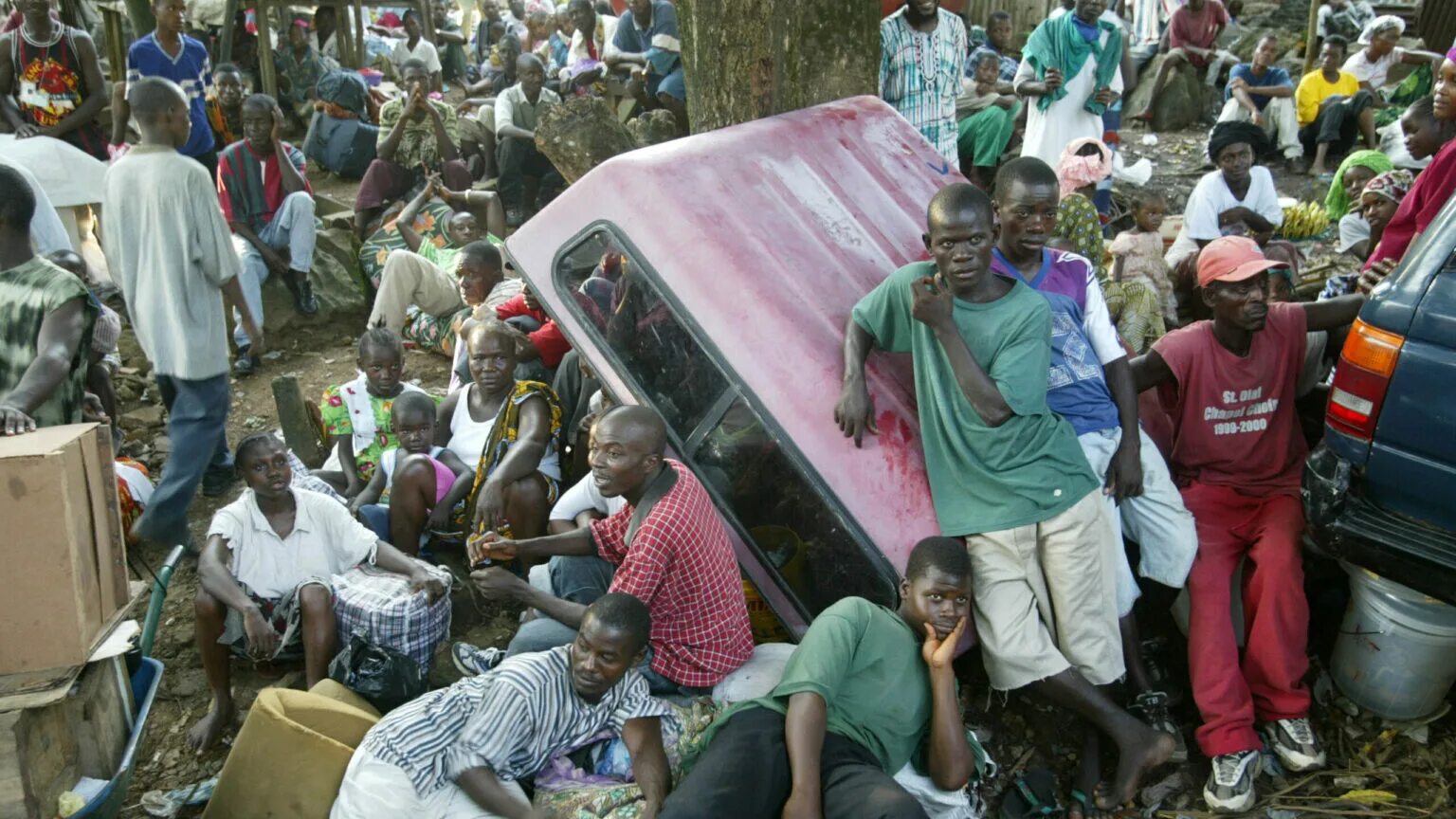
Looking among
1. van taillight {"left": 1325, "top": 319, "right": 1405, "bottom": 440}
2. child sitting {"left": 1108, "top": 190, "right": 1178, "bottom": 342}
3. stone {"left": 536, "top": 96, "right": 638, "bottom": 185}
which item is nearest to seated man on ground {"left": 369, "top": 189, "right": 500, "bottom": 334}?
stone {"left": 536, "top": 96, "right": 638, "bottom": 185}

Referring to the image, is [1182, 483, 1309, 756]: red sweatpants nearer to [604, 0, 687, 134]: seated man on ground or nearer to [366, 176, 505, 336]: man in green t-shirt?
[366, 176, 505, 336]: man in green t-shirt

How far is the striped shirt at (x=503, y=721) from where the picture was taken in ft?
10.1

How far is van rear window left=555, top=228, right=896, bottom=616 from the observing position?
3396 mm

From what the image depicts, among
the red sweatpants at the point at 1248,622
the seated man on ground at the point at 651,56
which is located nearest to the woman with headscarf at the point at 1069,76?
the seated man on ground at the point at 651,56

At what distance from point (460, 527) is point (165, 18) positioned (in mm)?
5373

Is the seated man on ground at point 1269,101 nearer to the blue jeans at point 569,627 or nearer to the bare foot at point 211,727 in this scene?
the blue jeans at point 569,627

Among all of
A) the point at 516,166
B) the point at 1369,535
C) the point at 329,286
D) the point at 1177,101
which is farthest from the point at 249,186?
the point at 1177,101

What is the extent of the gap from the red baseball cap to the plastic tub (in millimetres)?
1070

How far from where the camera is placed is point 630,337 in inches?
145

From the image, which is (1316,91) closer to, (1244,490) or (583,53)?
(583,53)

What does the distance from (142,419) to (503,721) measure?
178 inches

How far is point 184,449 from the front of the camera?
486 cm

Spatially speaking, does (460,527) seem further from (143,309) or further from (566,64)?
(566,64)

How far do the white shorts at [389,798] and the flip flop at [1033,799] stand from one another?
59.0 inches
